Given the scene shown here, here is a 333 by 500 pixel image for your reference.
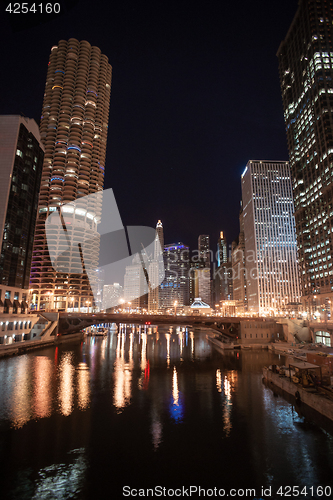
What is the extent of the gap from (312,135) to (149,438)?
456ft

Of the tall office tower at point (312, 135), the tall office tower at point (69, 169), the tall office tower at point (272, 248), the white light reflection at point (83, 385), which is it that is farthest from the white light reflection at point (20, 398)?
the tall office tower at point (272, 248)

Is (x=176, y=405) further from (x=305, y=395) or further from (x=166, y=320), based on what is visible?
(x=166, y=320)

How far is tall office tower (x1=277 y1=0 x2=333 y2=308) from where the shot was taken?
114188 mm

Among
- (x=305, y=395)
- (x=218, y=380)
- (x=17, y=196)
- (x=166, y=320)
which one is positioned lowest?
(x=218, y=380)

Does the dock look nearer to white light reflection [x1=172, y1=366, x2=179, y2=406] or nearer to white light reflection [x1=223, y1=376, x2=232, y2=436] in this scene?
white light reflection [x1=223, y1=376, x2=232, y2=436]

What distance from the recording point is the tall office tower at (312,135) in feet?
375

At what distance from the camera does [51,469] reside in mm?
19688

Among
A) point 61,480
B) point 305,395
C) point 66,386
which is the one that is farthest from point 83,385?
point 305,395

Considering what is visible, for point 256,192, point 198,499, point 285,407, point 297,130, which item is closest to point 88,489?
point 198,499

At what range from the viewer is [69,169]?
18125 cm

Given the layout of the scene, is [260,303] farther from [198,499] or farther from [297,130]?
[198,499]

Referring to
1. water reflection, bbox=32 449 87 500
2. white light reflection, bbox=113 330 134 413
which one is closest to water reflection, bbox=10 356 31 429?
water reflection, bbox=32 449 87 500

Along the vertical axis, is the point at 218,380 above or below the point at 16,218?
below

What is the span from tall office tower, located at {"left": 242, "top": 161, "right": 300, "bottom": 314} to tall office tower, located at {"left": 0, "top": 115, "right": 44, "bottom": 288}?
5638 inches
